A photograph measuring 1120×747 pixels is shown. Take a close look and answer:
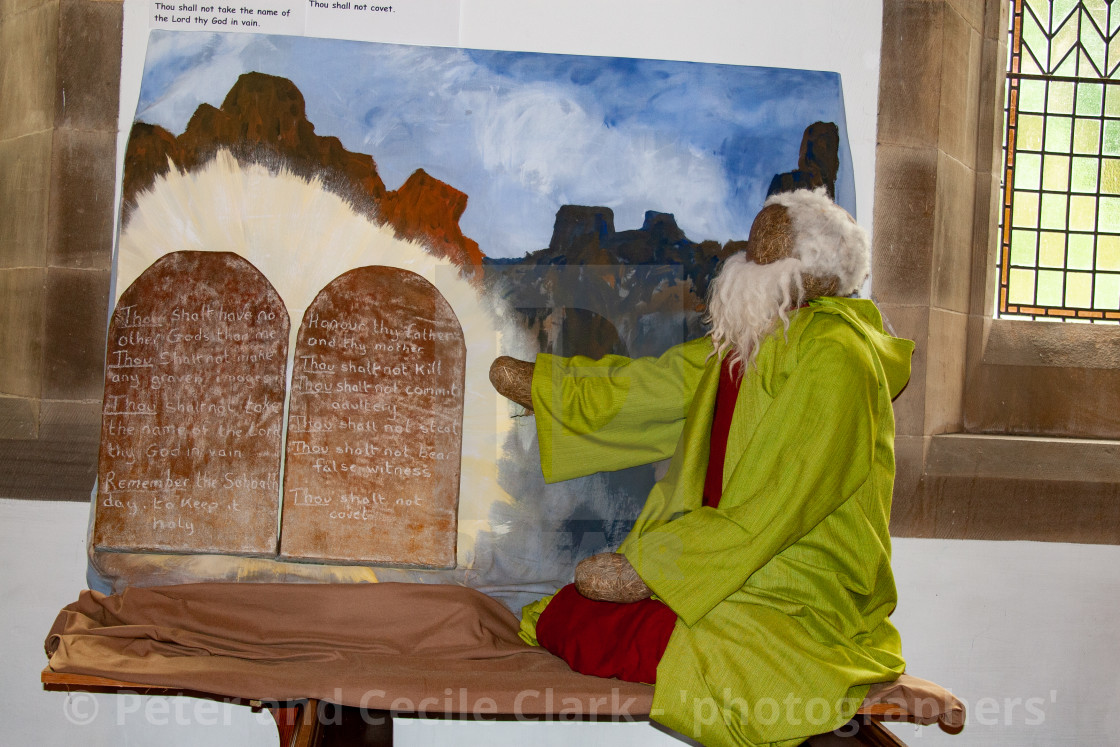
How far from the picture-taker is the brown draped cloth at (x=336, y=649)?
209cm

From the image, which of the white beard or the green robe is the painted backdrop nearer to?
the white beard

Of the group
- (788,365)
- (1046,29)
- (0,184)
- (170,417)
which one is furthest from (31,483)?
(1046,29)

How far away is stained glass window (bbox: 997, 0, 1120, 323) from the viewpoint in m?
3.16

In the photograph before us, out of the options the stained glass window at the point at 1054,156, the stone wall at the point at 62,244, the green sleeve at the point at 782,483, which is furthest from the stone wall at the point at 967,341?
the stone wall at the point at 62,244

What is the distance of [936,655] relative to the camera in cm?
295

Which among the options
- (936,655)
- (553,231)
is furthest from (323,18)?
(936,655)

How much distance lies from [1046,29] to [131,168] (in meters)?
3.27

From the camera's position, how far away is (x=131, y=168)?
262cm

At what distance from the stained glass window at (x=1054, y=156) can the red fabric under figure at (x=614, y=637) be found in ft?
6.35

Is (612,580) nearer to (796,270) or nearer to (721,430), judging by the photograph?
(721,430)

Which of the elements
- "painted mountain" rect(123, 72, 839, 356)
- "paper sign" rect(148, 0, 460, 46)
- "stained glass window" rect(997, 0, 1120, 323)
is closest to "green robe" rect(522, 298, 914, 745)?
"painted mountain" rect(123, 72, 839, 356)

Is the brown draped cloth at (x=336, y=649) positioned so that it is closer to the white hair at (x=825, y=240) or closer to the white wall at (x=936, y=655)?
the white wall at (x=936, y=655)

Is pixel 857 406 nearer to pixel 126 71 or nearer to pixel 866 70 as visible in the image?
pixel 866 70

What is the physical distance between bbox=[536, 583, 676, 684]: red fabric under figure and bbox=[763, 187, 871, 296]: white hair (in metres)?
0.97
